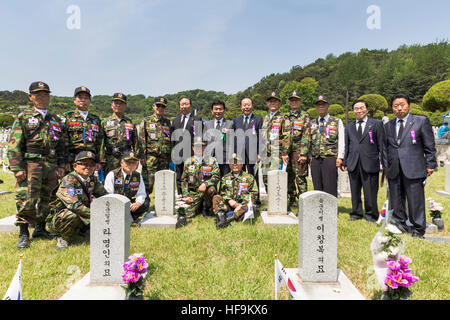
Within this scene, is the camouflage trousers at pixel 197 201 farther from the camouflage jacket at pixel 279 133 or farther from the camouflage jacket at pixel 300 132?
the camouflage jacket at pixel 300 132

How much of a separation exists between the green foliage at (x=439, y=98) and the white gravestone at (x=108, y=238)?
37.0 meters

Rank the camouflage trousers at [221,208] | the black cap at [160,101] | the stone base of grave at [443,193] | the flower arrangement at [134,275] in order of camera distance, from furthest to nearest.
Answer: the stone base of grave at [443,193] < the black cap at [160,101] < the camouflage trousers at [221,208] < the flower arrangement at [134,275]

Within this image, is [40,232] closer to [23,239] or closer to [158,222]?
[23,239]

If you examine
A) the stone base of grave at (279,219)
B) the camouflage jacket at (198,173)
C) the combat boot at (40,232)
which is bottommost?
the stone base of grave at (279,219)

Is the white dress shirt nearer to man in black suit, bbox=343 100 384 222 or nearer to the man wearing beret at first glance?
the man wearing beret

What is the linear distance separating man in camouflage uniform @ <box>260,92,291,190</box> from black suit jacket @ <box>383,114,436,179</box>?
89.6 inches

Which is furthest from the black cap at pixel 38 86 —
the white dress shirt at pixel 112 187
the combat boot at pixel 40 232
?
the combat boot at pixel 40 232

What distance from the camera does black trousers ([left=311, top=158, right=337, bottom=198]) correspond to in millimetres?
5840

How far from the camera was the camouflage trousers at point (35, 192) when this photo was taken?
4211mm

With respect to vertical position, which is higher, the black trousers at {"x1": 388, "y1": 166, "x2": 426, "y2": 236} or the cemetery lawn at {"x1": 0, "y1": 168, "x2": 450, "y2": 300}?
the black trousers at {"x1": 388, "y1": 166, "x2": 426, "y2": 236}

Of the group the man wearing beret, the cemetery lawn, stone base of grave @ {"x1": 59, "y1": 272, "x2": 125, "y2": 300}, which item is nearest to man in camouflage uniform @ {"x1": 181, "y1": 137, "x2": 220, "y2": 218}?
the cemetery lawn

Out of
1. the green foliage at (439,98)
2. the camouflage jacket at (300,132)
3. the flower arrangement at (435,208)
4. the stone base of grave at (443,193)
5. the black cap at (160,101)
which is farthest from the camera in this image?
the green foliage at (439,98)
